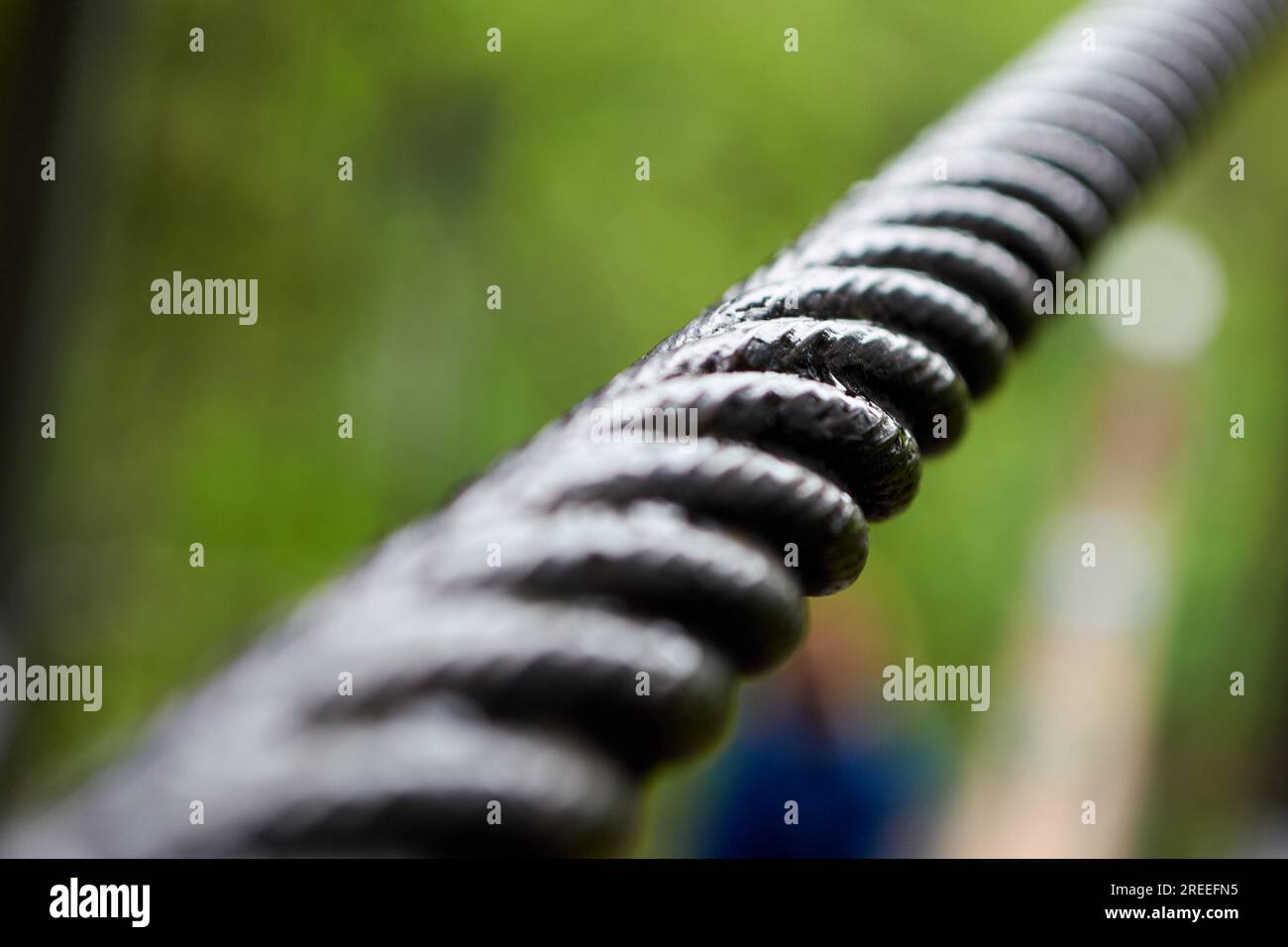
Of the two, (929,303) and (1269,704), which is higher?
(929,303)

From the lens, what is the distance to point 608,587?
0.88ft

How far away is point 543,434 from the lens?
1.06 ft

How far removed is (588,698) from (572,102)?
3668mm

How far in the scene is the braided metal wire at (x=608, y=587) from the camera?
8.8 inches

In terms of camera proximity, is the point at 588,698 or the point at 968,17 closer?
the point at 588,698

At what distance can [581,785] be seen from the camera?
0.24m

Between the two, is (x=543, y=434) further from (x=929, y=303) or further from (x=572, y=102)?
(x=572, y=102)

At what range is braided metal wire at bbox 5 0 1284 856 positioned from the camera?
8.8 inches

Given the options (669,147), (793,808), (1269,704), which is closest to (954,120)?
(1269,704)

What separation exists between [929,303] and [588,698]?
204 millimetres
